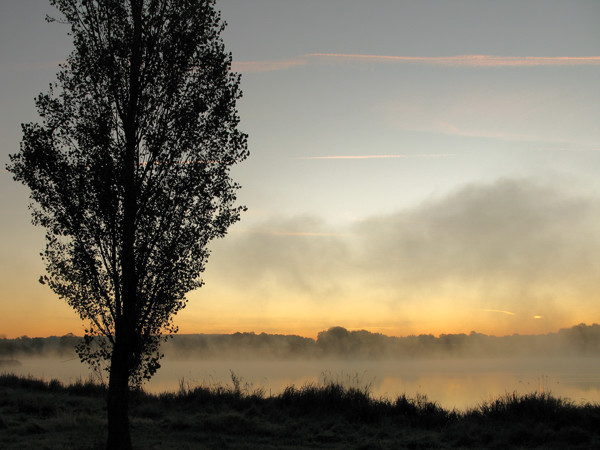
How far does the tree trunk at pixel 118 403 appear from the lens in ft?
35.8

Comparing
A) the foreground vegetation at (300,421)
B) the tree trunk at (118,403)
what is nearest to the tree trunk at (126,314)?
the tree trunk at (118,403)

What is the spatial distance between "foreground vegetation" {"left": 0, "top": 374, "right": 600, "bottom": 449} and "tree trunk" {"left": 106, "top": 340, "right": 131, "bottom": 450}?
1.03m

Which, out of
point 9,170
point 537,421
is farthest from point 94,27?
point 537,421

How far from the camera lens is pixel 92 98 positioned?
41.0 feet

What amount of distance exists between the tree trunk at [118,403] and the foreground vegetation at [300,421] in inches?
40.5

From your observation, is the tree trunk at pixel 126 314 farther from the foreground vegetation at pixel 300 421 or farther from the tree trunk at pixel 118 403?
the foreground vegetation at pixel 300 421

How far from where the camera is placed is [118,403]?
11.1 meters

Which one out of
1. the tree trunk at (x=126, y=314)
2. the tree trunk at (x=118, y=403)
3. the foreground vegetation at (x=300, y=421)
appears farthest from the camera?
the foreground vegetation at (x=300, y=421)

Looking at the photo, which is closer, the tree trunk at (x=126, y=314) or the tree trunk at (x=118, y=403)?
the tree trunk at (x=118, y=403)

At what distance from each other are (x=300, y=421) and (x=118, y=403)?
6.09m

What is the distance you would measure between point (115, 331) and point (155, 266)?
189 centimetres

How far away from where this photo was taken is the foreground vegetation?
39.7 ft

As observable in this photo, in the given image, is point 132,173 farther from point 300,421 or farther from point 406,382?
point 406,382

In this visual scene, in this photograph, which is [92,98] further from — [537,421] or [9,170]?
[537,421]
